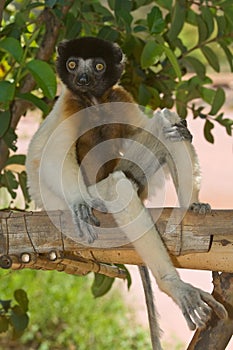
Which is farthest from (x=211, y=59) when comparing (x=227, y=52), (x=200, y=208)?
(x=200, y=208)

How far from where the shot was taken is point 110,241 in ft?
6.24

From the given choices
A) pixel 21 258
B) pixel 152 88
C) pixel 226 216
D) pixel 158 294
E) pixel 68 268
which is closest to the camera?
pixel 226 216

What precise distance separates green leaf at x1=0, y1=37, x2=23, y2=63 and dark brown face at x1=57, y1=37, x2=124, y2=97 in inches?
5.5

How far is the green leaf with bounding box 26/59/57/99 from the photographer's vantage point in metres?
2.05

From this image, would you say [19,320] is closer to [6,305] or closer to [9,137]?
[6,305]

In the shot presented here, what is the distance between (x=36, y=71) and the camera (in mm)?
2061

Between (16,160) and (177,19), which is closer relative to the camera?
(177,19)

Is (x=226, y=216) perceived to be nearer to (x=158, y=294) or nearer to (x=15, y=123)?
(x=15, y=123)

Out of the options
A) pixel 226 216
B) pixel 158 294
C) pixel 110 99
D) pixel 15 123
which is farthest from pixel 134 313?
pixel 226 216

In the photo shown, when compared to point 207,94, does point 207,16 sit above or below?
above

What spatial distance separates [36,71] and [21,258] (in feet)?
1.56

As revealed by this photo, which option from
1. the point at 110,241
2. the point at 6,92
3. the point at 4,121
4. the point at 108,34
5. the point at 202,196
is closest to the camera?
the point at 110,241

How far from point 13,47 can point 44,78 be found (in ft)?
0.42

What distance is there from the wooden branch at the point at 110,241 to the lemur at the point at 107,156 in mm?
30
